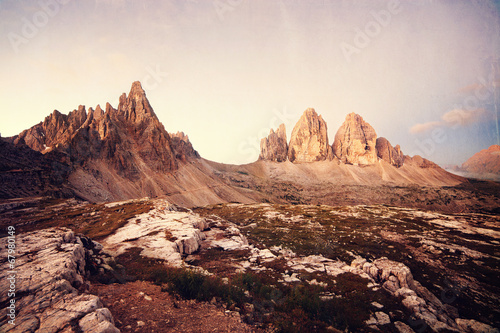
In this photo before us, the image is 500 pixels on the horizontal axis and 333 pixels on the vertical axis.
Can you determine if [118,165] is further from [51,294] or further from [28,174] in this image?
[51,294]

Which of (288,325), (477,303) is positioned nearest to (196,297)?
(288,325)

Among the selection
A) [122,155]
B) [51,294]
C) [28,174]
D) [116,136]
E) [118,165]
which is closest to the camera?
[51,294]

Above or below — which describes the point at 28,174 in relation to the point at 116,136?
below

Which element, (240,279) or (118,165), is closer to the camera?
(240,279)

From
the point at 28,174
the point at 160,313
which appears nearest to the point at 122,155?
the point at 28,174

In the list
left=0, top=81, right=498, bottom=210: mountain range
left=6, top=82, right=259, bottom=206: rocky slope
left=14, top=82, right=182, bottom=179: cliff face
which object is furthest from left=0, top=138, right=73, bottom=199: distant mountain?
left=14, top=82, right=182, bottom=179: cliff face

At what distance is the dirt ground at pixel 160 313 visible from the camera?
9.38 m

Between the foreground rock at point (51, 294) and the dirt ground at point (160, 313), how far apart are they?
1178 millimetres

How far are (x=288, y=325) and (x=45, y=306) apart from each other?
449 inches

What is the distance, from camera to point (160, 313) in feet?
33.9

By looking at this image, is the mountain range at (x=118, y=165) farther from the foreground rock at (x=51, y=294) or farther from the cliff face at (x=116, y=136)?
the foreground rock at (x=51, y=294)

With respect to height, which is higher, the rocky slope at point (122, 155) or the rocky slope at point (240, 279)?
the rocky slope at point (122, 155)

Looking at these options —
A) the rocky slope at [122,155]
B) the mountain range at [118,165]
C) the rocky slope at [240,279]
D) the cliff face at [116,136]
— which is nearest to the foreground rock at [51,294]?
the rocky slope at [240,279]

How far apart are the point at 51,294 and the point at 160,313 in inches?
198
